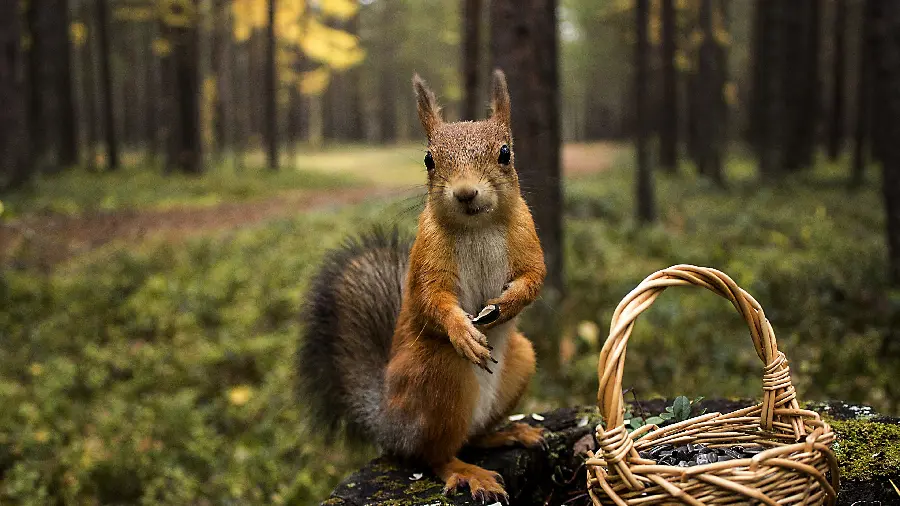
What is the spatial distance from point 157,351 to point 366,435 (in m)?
3.56

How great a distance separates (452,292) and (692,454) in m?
0.83

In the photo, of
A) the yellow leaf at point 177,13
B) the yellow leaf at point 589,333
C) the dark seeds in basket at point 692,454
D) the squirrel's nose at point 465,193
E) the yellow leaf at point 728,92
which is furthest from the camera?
the yellow leaf at point 728,92

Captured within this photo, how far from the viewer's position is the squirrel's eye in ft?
6.57

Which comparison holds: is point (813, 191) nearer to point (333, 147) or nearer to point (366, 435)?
point (366, 435)

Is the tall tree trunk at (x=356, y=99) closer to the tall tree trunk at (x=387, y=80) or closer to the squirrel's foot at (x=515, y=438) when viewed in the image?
the tall tree trunk at (x=387, y=80)

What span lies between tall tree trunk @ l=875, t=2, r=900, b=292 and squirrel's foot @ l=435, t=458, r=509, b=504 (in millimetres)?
4554

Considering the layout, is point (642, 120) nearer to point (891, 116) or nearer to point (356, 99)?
point (891, 116)

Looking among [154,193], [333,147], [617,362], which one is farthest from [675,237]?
[333,147]

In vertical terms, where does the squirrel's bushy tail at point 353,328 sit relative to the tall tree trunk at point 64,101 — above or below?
below

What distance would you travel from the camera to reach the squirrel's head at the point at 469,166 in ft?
6.21

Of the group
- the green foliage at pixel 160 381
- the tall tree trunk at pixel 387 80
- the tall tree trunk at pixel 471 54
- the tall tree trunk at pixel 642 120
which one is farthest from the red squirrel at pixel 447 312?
the tall tree trunk at pixel 387 80

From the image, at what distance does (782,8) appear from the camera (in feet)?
42.5

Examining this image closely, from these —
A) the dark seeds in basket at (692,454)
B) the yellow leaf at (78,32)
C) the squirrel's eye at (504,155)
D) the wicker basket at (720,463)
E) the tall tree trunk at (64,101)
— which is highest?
the yellow leaf at (78,32)

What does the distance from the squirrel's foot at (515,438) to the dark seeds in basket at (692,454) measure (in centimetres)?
50
